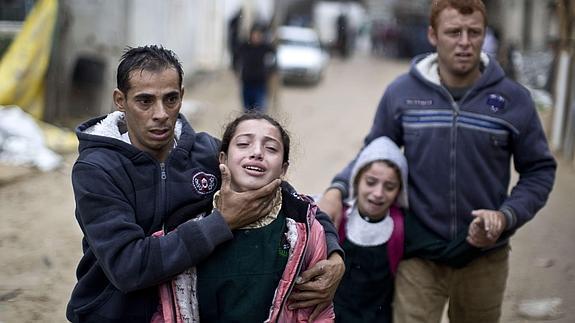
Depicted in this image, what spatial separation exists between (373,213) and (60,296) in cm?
304

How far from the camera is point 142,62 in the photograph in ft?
7.75

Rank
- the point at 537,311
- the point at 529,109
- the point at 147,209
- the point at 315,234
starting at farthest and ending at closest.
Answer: the point at 537,311 → the point at 529,109 → the point at 315,234 → the point at 147,209

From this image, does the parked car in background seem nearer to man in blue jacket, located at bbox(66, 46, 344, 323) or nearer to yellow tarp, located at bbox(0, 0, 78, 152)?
yellow tarp, located at bbox(0, 0, 78, 152)

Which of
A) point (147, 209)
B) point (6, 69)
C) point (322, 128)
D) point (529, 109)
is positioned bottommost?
point (322, 128)

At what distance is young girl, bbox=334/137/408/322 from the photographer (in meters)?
3.42

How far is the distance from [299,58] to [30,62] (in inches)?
423

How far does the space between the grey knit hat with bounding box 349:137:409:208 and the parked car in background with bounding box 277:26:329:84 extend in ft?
55.1

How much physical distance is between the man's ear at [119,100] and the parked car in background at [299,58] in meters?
17.8

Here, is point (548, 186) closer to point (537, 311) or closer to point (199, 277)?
point (199, 277)

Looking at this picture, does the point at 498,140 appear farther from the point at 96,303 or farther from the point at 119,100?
the point at 96,303

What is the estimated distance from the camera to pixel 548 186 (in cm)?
339

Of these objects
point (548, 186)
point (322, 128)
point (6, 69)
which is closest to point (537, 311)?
point (548, 186)

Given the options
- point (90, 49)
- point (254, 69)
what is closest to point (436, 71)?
point (254, 69)

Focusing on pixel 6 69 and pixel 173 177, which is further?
pixel 6 69
